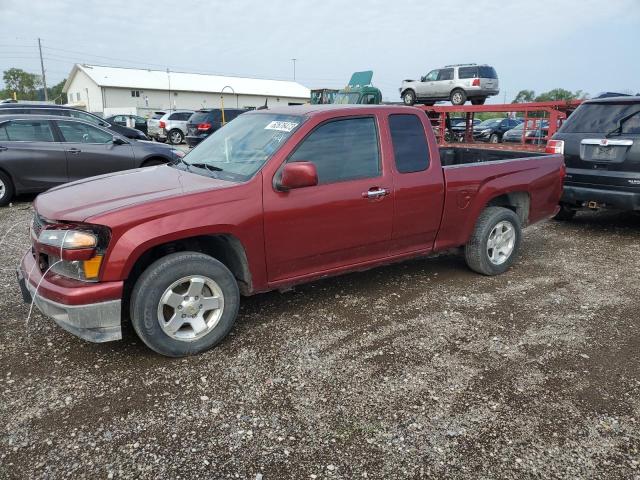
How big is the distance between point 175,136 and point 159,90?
113ft

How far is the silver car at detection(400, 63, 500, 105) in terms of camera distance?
18938mm

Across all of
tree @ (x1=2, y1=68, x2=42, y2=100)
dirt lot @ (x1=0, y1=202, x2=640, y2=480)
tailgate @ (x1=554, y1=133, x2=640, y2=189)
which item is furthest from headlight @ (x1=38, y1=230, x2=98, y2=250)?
tree @ (x1=2, y1=68, x2=42, y2=100)

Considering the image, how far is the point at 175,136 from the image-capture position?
78.3 ft

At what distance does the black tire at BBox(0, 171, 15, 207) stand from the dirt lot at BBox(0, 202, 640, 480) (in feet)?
16.0

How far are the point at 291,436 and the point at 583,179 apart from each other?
580 cm

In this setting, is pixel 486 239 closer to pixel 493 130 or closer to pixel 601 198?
pixel 601 198

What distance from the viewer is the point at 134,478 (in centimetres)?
242

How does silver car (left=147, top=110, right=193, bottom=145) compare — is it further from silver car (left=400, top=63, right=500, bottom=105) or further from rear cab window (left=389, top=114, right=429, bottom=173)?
rear cab window (left=389, top=114, right=429, bottom=173)

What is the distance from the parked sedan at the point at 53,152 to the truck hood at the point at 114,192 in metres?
4.53

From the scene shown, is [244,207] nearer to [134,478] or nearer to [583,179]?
[134,478]

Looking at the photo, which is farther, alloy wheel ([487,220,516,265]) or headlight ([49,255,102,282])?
alloy wheel ([487,220,516,265])

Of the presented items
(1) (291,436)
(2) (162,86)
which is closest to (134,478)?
(1) (291,436)

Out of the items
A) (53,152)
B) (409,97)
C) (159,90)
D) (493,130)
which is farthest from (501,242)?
(159,90)

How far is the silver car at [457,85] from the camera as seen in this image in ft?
62.1
